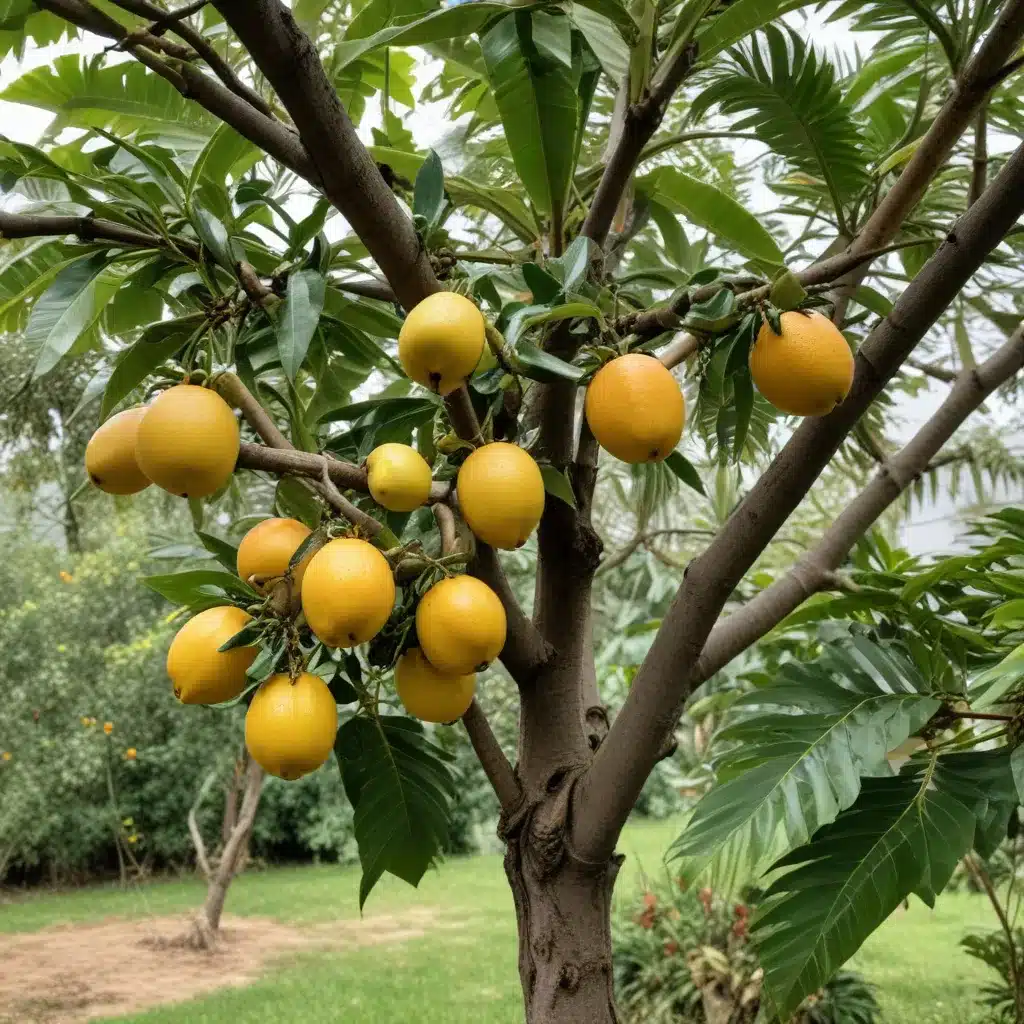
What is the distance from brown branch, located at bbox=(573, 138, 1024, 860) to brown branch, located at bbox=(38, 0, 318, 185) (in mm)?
520

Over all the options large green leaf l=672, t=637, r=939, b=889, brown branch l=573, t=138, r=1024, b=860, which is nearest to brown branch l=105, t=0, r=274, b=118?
brown branch l=573, t=138, r=1024, b=860

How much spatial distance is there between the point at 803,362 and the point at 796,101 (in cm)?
55

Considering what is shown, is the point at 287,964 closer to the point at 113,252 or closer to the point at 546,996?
the point at 546,996

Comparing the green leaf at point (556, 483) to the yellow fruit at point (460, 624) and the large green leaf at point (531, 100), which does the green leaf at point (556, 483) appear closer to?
the yellow fruit at point (460, 624)

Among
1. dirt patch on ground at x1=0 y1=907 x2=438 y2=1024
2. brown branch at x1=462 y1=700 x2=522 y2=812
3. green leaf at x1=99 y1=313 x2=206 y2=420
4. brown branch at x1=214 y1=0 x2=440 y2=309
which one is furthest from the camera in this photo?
dirt patch on ground at x1=0 y1=907 x2=438 y2=1024

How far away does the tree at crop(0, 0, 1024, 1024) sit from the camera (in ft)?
2.60

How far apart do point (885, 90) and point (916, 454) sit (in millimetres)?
543

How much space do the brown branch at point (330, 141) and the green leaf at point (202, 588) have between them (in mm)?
298

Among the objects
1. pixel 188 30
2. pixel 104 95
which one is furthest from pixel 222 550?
pixel 104 95

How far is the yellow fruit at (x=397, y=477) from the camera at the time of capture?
2.37 feet

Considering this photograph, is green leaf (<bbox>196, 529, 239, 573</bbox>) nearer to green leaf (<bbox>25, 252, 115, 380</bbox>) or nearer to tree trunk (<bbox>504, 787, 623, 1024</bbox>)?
green leaf (<bbox>25, 252, 115, 380</bbox>)

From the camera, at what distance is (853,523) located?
1.47 m

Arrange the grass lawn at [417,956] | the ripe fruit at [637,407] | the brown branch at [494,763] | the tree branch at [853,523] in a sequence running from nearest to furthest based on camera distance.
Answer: the ripe fruit at [637,407] → the brown branch at [494,763] → the tree branch at [853,523] → the grass lawn at [417,956]

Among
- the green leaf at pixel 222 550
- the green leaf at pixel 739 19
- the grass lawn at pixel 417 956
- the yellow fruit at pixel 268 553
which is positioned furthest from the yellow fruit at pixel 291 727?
the grass lawn at pixel 417 956
